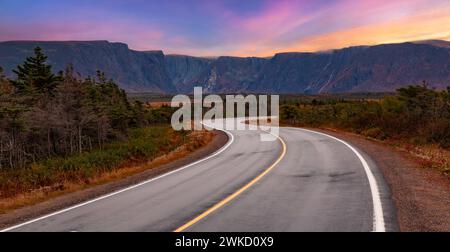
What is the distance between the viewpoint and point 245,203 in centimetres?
1052

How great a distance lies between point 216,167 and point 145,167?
3778 mm

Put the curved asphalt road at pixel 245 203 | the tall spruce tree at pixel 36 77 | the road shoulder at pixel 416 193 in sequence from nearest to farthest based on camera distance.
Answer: the road shoulder at pixel 416 193, the curved asphalt road at pixel 245 203, the tall spruce tree at pixel 36 77

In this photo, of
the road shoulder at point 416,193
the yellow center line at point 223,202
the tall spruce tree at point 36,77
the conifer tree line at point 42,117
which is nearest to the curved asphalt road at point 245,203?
the yellow center line at point 223,202

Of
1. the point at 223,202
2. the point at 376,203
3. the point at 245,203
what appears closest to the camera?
the point at 376,203

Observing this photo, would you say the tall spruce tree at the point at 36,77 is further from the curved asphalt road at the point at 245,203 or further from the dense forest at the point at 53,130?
the curved asphalt road at the point at 245,203

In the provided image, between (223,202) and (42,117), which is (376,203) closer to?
(223,202)

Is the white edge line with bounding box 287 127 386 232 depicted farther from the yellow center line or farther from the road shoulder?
the yellow center line

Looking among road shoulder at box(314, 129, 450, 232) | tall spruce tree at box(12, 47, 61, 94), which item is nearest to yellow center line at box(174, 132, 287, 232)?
road shoulder at box(314, 129, 450, 232)

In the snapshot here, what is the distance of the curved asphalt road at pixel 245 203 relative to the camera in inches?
336

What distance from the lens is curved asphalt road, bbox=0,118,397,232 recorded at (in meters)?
8.53

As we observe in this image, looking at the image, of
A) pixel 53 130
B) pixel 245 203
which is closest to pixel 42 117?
pixel 53 130

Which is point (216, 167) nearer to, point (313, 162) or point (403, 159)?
point (313, 162)

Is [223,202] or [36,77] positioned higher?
[36,77]

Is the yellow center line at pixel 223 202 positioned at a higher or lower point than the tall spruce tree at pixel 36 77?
lower
